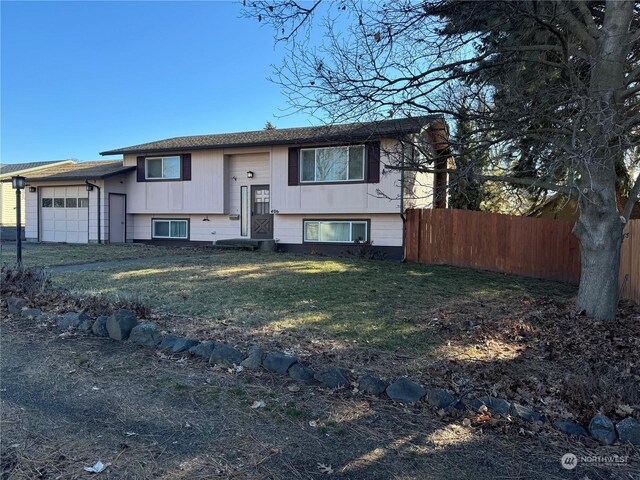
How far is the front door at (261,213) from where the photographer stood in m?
17.9

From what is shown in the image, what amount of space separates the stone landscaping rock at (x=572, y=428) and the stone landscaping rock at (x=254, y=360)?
9.09 feet

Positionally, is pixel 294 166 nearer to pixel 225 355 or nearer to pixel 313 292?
pixel 313 292

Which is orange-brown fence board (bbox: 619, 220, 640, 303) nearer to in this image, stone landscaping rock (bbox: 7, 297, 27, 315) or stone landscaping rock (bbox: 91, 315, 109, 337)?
stone landscaping rock (bbox: 91, 315, 109, 337)

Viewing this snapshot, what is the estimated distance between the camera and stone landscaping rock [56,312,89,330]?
19.1ft

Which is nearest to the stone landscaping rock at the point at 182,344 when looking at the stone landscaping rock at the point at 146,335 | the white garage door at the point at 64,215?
the stone landscaping rock at the point at 146,335

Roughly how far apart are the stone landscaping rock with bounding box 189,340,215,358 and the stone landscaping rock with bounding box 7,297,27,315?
3.48 m

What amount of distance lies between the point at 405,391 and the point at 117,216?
19.1m

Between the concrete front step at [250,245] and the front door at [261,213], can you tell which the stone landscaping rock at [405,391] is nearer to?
the concrete front step at [250,245]

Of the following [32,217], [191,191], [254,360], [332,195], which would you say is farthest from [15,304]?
[32,217]

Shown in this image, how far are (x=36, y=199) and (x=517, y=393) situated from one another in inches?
924

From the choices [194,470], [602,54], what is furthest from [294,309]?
[602,54]

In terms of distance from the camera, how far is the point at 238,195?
727 inches

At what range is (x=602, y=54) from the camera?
6711 millimetres

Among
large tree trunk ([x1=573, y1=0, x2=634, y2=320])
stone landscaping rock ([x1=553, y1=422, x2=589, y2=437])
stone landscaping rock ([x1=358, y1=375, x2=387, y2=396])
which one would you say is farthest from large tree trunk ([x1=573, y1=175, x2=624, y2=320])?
stone landscaping rock ([x1=358, y1=375, x2=387, y2=396])
